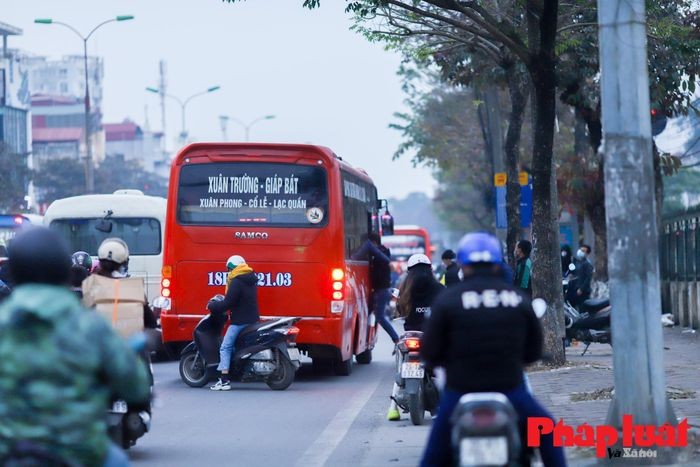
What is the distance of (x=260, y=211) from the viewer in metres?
18.9

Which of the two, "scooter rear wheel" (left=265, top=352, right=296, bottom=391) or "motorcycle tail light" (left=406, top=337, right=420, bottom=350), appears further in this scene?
"scooter rear wheel" (left=265, top=352, right=296, bottom=391)

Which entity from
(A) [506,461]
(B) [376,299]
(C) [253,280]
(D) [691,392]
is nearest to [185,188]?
(C) [253,280]

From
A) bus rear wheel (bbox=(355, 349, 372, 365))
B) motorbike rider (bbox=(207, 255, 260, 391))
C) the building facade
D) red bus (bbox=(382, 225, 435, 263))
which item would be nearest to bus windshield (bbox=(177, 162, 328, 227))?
motorbike rider (bbox=(207, 255, 260, 391))

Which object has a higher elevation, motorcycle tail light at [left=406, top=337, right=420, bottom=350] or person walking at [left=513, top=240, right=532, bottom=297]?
person walking at [left=513, top=240, right=532, bottom=297]

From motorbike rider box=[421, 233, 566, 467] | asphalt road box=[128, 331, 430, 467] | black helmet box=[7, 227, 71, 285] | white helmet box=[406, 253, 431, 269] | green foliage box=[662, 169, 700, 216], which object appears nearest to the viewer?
black helmet box=[7, 227, 71, 285]

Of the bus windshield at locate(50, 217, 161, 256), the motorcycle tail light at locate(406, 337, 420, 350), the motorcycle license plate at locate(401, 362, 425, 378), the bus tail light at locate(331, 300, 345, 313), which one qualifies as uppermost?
the bus windshield at locate(50, 217, 161, 256)

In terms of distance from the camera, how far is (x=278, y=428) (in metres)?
13.2

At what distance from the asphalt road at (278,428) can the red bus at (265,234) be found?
1040mm

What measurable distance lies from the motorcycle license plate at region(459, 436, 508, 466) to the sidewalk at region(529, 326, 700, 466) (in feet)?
12.4

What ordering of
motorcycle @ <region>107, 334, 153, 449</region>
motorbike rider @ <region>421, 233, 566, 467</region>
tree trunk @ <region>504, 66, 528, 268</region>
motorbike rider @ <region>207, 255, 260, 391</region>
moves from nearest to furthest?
motorbike rider @ <region>421, 233, 566, 467</region> → motorcycle @ <region>107, 334, 153, 449</region> → motorbike rider @ <region>207, 255, 260, 391</region> → tree trunk @ <region>504, 66, 528, 268</region>

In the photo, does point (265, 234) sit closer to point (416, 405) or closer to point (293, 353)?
point (293, 353)

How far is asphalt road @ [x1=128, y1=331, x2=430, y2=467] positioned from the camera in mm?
11070

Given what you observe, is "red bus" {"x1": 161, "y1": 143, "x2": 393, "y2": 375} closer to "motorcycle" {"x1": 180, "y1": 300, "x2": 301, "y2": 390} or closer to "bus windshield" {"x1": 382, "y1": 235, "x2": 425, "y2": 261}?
"motorcycle" {"x1": 180, "y1": 300, "x2": 301, "y2": 390}

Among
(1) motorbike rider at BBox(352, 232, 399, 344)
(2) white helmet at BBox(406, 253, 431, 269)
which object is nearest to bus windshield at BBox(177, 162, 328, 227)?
(1) motorbike rider at BBox(352, 232, 399, 344)
